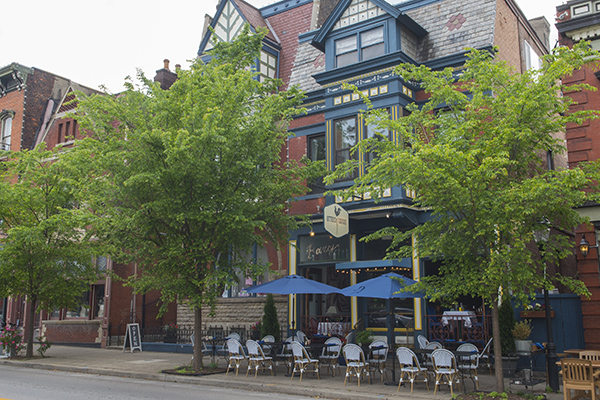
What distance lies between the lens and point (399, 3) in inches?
842

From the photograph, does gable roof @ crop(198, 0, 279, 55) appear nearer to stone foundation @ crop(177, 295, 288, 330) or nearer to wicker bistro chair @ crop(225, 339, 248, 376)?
stone foundation @ crop(177, 295, 288, 330)

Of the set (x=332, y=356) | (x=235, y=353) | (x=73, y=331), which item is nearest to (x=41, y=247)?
(x=73, y=331)

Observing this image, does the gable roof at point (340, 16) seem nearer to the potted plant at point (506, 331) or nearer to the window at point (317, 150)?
the window at point (317, 150)

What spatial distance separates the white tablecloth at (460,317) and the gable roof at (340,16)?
10.1 metres

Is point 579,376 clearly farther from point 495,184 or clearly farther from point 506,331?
point 506,331

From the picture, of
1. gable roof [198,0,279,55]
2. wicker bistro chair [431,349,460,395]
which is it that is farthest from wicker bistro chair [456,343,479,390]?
gable roof [198,0,279,55]

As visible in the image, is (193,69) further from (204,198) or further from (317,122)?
(317,122)

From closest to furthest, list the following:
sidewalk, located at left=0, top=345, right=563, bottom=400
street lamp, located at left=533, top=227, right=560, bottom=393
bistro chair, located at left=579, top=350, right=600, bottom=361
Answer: bistro chair, located at left=579, top=350, right=600, bottom=361 < street lamp, located at left=533, top=227, right=560, bottom=393 < sidewalk, located at left=0, top=345, right=563, bottom=400

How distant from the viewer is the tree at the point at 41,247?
18625 mm

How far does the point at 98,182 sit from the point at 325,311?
9.51 meters

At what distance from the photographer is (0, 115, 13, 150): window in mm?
33750

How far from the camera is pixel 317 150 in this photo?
804 inches

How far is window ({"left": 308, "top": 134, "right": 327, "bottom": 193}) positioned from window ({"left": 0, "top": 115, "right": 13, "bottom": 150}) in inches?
907

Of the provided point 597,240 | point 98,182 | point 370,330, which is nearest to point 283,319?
point 370,330
